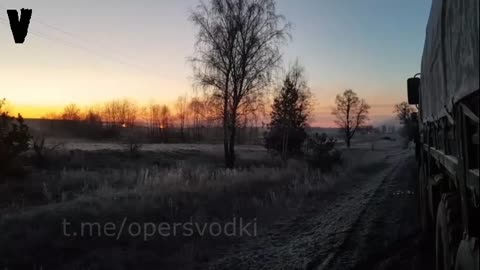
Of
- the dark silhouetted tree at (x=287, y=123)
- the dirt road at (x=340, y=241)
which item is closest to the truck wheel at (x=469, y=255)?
the dirt road at (x=340, y=241)

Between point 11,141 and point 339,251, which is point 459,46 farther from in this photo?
point 11,141

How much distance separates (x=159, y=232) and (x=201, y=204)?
2838mm

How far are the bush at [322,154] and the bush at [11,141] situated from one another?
15279 mm

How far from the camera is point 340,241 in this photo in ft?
28.4

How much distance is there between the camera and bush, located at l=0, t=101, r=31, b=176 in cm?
2239

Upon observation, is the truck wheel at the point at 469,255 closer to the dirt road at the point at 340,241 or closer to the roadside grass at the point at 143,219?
the dirt road at the point at 340,241

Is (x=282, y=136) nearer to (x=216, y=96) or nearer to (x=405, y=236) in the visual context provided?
(x=216, y=96)

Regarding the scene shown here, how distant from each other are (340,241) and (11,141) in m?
19.0

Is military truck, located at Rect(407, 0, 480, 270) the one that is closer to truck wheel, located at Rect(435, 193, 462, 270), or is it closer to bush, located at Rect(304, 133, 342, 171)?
truck wheel, located at Rect(435, 193, 462, 270)

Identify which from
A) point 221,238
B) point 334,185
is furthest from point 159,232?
point 334,185

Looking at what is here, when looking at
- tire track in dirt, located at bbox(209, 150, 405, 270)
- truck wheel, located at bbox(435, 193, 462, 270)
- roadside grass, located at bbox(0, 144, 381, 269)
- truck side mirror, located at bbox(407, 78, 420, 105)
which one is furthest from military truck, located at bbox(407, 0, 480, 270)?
truck side mirror, located at bbox(407, 78, 420, 105)

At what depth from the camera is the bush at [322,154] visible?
2733 cm

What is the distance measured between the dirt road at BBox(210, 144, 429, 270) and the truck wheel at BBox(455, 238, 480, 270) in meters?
3.88

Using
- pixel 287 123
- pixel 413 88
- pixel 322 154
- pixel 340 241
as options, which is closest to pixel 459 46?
pixel 340 241
